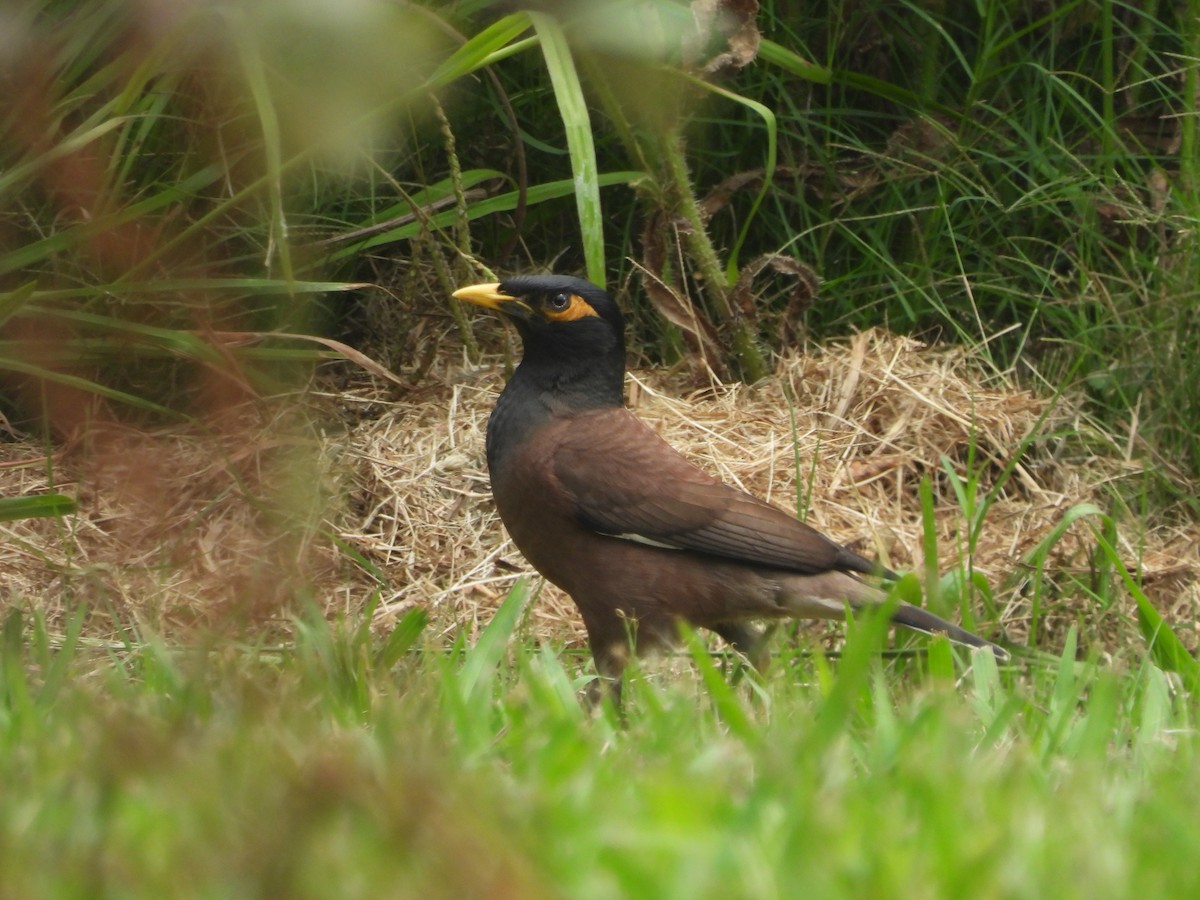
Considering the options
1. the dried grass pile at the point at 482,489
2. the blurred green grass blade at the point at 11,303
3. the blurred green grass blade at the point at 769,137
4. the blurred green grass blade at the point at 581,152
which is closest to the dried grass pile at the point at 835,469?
the dried grass pile at the point at 482,489

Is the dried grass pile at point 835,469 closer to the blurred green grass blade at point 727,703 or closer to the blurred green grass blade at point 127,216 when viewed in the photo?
the blurred green grass blade at point 127,216

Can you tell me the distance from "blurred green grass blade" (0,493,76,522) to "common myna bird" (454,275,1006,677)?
1.10m

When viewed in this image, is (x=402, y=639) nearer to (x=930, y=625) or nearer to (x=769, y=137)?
(x=930, y=625)

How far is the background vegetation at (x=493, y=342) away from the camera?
5.36ft

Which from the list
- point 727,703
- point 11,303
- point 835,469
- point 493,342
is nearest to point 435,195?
point 493,342

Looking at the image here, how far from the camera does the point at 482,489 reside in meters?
5.03

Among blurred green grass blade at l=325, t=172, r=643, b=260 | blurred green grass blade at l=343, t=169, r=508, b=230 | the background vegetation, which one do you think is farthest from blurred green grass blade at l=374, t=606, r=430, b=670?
blurred green grass blade at l=343, t=169, r=508, b=230

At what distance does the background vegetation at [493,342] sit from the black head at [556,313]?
8.5 inches

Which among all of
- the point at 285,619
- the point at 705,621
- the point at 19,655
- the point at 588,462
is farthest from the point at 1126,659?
the point at 19,655

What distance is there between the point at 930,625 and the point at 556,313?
1324 millimetres

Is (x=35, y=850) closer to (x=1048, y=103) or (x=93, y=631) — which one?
(x=93, y=631)

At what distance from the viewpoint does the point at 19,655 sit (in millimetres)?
3281

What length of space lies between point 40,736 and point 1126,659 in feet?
8.73

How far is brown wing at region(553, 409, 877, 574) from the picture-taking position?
13.3ft
